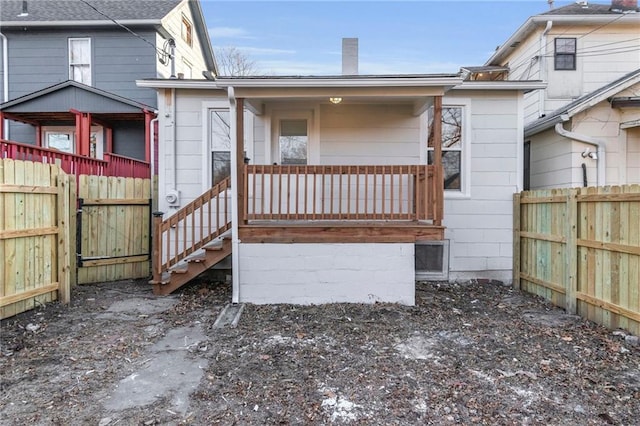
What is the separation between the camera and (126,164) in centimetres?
852

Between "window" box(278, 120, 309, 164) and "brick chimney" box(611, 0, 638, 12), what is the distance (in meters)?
9.26

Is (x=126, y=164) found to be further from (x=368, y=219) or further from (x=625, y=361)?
(x=625, y=361)

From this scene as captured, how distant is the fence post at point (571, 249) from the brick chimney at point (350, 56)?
3912mm

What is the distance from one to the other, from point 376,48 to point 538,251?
31.9ft

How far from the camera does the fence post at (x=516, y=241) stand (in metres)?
6.39

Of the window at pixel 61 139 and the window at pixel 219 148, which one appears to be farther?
the window at pixel 61 139

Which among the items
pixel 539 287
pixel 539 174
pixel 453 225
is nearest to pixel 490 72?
pixel 539 174

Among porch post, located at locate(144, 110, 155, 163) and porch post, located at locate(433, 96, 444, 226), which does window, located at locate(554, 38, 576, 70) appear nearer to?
porch post, located at locate(433, 96, 444, 226)

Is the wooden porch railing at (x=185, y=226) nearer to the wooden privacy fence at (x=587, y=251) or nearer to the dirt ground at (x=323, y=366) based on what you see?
the dirt ground at (x=323, y=366)

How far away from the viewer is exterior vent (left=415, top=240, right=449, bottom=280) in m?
6.61

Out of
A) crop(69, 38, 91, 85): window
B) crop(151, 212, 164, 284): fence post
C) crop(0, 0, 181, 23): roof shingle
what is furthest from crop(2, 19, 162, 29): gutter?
crop(151, 212, 164, 284): fence post

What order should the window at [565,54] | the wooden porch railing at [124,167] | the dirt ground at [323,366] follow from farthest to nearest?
the window at [565,54]
the wooden porch railing at [124,167]
the dirt ground at [323,366]

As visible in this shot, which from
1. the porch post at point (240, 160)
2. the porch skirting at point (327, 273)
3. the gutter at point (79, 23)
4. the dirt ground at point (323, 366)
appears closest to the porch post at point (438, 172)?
the porch skirting at point (327, 273)

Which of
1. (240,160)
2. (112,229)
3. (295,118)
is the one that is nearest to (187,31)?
(295,118)
